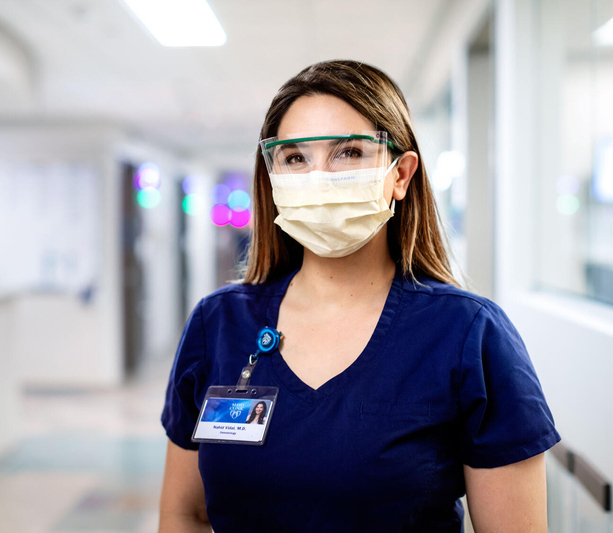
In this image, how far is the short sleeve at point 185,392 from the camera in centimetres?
108

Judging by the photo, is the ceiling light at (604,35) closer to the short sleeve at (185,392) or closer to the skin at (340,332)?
the skin at (340,332)

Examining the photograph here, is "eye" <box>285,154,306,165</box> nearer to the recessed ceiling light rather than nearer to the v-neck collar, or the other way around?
the v-neck collar

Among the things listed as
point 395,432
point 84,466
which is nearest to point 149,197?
point 84,466

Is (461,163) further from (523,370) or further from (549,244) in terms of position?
(523,370)

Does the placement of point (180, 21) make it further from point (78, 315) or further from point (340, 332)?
point (78, 315)

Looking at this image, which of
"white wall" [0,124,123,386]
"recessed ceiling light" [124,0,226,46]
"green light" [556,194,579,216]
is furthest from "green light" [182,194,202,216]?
"green light" [556,194,579,216]

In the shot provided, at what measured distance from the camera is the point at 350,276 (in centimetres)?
108

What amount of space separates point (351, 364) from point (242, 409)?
8.1 inches

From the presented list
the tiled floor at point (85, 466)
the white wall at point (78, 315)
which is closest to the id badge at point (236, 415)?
the tiled floor at point (85, 466)

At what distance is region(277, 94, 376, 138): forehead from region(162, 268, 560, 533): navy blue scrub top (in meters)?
0.35

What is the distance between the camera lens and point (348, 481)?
0.87 metres

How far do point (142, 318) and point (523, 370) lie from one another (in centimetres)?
624

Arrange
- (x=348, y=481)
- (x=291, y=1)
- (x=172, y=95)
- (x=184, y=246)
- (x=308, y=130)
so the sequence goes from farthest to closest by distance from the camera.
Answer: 1. (x=184, y=246)
2. (x=172, y=95)
3. (x=291, y=1)
4. (x=308, y=130)
5. (x=348, y=481)

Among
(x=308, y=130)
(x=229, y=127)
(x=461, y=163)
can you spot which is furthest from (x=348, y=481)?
(x=229, y=127)
